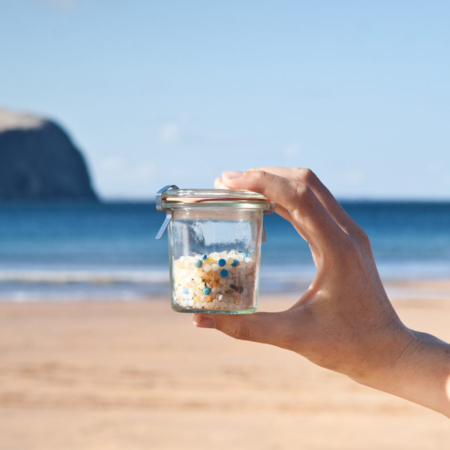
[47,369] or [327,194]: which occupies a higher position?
[327,194]

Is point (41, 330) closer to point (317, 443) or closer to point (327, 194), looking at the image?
point (317, 443)

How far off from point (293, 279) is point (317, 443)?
1243 centimetres

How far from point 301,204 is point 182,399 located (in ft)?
19.5

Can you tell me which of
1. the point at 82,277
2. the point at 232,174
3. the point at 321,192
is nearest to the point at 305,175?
the point at 321,192

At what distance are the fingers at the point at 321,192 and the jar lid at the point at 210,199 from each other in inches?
3.8

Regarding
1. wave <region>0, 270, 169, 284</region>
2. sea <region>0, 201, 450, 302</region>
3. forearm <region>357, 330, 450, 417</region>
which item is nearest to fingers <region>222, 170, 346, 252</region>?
forearm <region>357, 330, 450, 417</region>

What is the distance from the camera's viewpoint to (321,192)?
5.55 feet

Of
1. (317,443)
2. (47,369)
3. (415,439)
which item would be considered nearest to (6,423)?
(47,369)

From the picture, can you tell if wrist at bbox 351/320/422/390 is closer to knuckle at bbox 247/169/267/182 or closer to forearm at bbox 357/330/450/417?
forearm at bbox 357/330/450/417

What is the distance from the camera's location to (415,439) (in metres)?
6.15

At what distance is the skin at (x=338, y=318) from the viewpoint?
165 cm

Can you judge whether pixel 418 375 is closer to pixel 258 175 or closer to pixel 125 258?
pixel 258 175

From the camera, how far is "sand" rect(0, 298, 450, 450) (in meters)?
6.18

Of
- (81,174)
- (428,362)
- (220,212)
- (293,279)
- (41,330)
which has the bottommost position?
(81,174)
